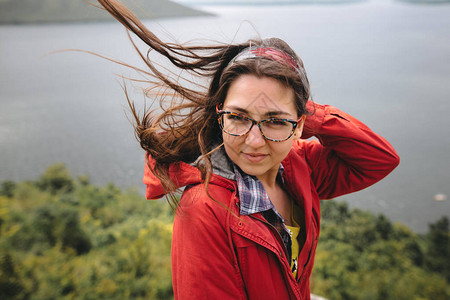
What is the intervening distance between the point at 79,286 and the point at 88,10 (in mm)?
8475

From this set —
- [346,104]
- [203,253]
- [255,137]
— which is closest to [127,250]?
[203,253]

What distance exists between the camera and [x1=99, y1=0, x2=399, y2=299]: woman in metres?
0.99

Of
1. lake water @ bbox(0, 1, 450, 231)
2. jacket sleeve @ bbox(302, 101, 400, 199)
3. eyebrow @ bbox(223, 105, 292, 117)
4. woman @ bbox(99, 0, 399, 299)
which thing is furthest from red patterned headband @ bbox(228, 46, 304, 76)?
lake water @ bbox(0, 1, 450, 231)

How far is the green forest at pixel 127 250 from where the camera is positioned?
26.5ft

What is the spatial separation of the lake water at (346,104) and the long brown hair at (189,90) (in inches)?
988

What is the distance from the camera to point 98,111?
3156 centimetres

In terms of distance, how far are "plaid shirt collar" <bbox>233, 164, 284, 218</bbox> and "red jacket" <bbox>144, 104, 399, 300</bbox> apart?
0.07 feet

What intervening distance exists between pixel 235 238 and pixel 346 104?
27.2 metres

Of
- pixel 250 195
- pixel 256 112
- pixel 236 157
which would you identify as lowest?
pixel 250 195

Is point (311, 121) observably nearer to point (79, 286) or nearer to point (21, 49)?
point (79, 286)

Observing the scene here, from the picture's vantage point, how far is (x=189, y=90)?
4.11 feet

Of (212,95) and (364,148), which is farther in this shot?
(364,148)

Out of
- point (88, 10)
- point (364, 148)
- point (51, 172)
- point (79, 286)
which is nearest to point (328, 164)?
point (364, 148)

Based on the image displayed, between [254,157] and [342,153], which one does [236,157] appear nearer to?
[254,157]
